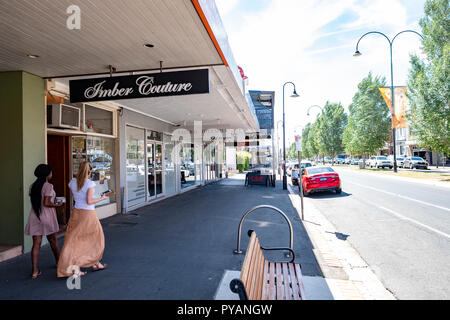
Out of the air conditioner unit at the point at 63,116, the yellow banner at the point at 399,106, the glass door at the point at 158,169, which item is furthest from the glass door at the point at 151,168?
the yellow banner at the point at 399,106

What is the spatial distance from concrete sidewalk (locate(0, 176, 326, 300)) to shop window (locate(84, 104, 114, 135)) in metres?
2.70

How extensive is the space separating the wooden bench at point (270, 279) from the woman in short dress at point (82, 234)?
257cm

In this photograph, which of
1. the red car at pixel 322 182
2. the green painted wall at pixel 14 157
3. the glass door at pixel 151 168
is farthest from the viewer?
the red car at pixel 322 182

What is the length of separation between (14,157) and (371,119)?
39.9 m

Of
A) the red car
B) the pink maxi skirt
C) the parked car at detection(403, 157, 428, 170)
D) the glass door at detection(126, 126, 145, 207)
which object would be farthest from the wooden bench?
the parked car at detection(403, 157, 428, 170)

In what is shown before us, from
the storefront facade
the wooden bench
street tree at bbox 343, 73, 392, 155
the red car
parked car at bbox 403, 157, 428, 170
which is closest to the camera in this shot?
the wooden bench

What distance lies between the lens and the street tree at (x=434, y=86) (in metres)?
19.5

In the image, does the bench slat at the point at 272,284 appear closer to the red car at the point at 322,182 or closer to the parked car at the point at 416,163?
the red car at the point at 322,182

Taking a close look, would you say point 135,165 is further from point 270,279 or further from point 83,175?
point 270,279

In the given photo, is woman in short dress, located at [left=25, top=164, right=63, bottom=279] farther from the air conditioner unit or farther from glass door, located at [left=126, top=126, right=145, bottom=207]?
glass door, located at [left=126, top=126, right=145, bottom=207]

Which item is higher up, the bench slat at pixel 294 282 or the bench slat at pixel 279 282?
the bench slat at pixel 279 282

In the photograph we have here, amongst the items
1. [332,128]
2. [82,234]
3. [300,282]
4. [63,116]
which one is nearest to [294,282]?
[300,282]

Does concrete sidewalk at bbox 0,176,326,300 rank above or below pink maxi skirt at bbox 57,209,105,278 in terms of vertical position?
below

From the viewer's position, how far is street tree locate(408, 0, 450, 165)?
19.5 metres
